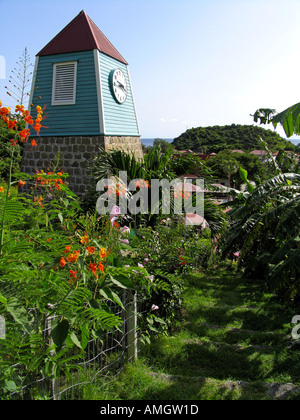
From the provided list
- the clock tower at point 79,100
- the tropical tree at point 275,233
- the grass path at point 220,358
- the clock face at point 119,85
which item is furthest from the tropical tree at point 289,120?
the clock face at point 119,85

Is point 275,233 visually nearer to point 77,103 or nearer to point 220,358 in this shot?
point 220,358

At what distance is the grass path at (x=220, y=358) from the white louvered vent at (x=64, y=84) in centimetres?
803

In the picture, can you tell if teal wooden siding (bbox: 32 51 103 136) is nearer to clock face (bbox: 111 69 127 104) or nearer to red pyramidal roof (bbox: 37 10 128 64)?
red pyramidal roof (bbox: 37 10 128 64)

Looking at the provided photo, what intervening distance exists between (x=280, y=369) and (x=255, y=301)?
3274 mm

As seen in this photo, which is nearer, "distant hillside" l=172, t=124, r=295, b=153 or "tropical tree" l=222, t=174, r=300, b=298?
"tropical tree" l=222, t=174, r=300, b=298

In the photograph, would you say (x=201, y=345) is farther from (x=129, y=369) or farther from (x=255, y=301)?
(x=255, y=301)

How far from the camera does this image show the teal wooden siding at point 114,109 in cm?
1179

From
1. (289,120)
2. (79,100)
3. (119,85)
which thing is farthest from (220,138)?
(289,120)

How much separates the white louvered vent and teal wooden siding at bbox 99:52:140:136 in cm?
105

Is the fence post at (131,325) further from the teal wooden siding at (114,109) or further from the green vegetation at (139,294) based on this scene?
the teal wooden siding at (114,109)

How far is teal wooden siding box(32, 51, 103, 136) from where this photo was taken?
11672 mm

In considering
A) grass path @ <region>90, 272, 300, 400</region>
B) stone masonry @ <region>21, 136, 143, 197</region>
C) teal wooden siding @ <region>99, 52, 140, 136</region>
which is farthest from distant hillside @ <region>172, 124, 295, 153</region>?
grass path @ <region>90, 272, 300, 400</region>

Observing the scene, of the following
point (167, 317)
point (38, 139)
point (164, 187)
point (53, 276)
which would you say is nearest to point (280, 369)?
point (167, 317)

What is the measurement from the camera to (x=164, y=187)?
9.05 metres
